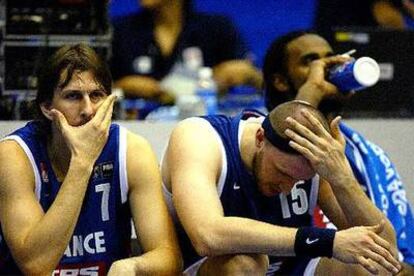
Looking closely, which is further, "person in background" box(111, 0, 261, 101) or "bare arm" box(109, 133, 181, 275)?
"person in background" box(111, 0, 261, 101)

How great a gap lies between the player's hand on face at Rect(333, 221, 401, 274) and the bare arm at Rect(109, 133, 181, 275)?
20.0 inches

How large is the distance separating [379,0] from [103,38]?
2.51m

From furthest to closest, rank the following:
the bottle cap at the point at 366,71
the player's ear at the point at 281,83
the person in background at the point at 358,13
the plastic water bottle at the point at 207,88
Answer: the person in background at the point at 358,13
the plastic water bottle at the point at 207,88
the player's ear at the point at 281,83
the bottle cap at the point at 366,71

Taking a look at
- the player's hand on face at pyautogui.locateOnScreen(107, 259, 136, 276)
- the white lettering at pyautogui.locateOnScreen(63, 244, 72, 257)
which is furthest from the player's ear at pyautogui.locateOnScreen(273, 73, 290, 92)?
the player's hand on face at pyautogui.locateOnScreen(107, 259, 136, 276)

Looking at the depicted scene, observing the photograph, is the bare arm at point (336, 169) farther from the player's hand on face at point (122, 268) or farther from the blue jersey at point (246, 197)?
the player's hand on face at point (122, 268)

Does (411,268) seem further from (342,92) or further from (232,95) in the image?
(232,95)

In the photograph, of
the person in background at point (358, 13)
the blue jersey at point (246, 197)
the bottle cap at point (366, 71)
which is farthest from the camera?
the person in background at point (358, 13)

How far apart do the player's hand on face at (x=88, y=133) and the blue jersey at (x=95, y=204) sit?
12 centimetres

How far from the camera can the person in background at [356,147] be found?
4.70m

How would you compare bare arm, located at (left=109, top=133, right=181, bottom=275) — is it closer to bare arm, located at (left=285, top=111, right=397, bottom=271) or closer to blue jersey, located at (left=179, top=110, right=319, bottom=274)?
blue jersey, located at (left=179, top=110, right=319, bottom=274)

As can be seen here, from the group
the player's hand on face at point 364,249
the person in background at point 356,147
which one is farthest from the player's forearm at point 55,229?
the person in background at point 356,147

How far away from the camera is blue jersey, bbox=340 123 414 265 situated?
470 cm

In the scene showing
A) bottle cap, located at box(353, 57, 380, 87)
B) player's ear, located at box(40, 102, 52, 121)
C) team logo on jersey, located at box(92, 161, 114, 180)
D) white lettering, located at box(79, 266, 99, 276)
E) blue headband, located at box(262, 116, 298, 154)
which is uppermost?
bottle cap, located at box(353, 57, 380, 87)

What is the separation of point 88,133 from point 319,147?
69cm
